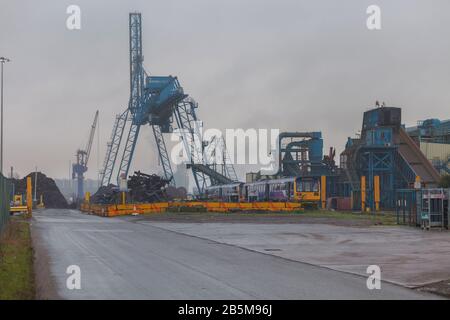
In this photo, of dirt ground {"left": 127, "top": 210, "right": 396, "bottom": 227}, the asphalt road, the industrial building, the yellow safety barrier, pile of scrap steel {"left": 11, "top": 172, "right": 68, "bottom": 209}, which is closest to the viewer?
the asphalt road

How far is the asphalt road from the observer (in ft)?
42.5

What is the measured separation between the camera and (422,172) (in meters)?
77.5

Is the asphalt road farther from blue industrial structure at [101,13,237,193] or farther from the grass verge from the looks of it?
blue industrial structure at [101,13,237,193]

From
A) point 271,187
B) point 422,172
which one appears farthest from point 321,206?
point 422,172

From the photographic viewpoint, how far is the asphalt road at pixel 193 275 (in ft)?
42.5

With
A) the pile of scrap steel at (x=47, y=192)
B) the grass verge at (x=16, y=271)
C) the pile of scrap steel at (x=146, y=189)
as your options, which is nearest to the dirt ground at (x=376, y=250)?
the grass verge at (x=16, y=271)

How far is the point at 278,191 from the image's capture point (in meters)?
72.1

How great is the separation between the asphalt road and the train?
1702 inches

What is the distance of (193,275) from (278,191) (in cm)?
5661

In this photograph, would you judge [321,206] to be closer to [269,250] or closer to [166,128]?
[166,128]

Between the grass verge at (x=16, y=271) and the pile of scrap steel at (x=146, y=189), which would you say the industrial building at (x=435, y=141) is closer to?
the pile of scrap steel at (x=146, y=189)

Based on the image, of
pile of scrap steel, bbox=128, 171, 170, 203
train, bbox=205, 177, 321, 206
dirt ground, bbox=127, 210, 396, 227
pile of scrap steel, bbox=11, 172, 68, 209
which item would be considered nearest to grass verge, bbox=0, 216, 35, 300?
dirt ground, bbox=127, 210, 396, 227

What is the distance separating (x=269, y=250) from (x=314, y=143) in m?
65.2
